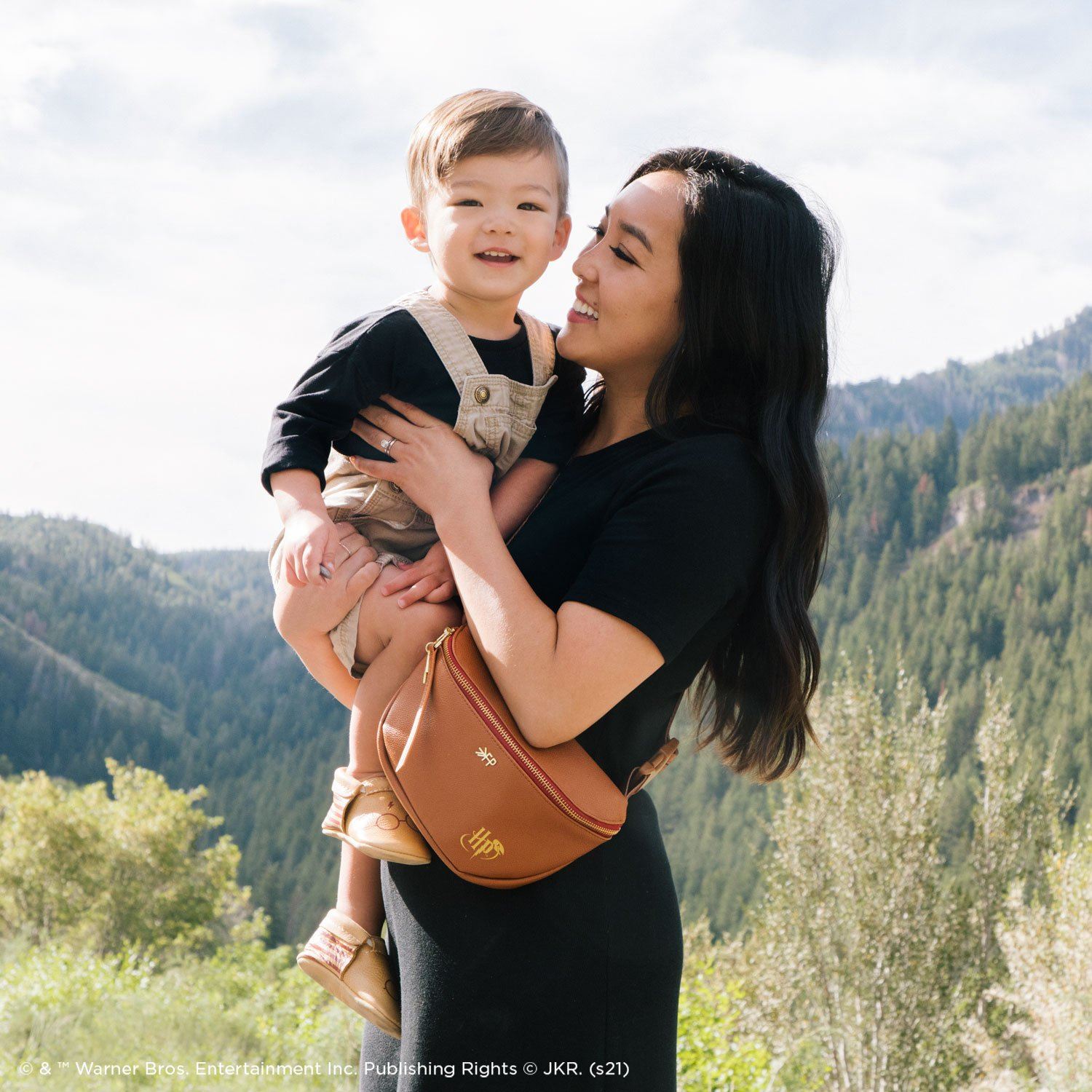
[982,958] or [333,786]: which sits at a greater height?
[333,786]

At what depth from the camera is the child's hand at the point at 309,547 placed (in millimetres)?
1679

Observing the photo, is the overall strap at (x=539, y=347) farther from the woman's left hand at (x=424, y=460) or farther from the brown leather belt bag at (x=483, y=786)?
the brown leather belt bag at (x=483, y=786)

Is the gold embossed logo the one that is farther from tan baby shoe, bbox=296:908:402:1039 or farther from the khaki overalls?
the khaki overalls

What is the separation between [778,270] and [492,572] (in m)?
0.69

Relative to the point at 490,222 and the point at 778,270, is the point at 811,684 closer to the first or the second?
the point at 778,270

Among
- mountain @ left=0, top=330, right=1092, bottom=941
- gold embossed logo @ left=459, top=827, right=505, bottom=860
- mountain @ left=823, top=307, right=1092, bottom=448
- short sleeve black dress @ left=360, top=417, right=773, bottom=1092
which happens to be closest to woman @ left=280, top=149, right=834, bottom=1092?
short sleeve black dress @ left=360, top=417, right=773, bottom=1092

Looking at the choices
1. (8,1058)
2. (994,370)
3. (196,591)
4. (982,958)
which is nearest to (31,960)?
(8,1058)

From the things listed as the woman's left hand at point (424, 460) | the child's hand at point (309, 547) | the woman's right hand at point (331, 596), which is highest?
the woman's left hand at point (424, 460)

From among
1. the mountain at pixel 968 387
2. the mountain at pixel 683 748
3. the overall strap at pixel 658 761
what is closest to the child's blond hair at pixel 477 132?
the overall strap at pixel 658 761

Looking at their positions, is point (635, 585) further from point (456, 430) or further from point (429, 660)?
point (456, 430)

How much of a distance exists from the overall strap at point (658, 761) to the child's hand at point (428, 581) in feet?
1.28

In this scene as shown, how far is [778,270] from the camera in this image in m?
A: 1.74

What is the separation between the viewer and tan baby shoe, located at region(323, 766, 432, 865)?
1524 millimetres

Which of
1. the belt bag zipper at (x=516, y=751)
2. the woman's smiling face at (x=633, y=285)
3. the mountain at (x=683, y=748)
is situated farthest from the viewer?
the mountain at (x=683, y=748)
